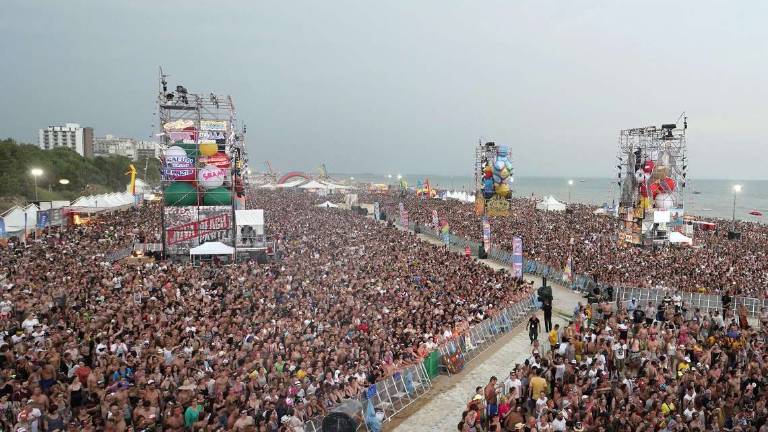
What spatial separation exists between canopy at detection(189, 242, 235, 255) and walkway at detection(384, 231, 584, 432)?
1266cm

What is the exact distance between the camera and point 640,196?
3188 centimetres

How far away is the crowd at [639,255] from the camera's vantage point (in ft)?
67.7

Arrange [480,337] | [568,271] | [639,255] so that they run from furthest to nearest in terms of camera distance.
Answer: [639,255] < [568,271] < [480,337]

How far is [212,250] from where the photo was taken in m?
23.5

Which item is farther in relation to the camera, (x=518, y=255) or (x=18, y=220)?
(x=18, y=220)

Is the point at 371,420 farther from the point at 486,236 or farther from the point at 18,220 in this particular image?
the point at 18,220

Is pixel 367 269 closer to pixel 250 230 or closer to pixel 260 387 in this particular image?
pixel 250 230

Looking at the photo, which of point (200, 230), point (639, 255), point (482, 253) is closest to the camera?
point (200, 230)

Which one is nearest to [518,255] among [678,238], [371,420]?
[371,420]

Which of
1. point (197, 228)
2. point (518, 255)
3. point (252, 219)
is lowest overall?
point (518, 255)

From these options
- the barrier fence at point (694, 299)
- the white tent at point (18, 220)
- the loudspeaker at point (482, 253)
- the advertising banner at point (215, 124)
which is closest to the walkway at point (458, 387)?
the barrier fence at point (694, 299)

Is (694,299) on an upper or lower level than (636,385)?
lower

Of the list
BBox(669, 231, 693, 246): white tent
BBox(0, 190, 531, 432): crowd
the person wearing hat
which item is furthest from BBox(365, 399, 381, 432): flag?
BBox(669, 231, 693, 246): white tent

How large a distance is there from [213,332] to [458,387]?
5.75 m
